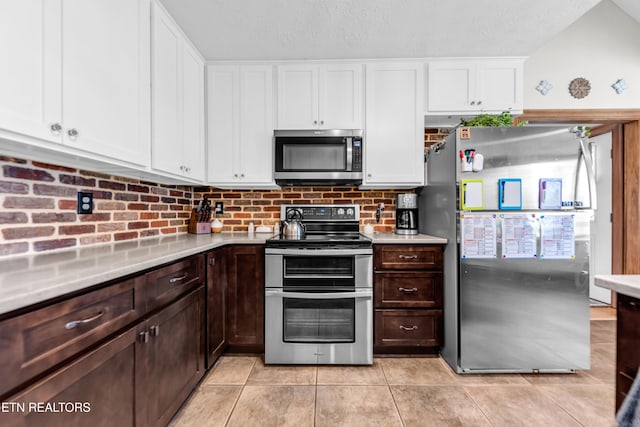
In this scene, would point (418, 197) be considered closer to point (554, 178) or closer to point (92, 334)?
point (554, 178)

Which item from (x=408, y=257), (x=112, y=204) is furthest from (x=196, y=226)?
(x=408, y=257)

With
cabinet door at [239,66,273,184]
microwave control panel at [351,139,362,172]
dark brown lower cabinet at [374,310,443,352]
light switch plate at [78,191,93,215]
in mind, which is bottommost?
dark brown lower cabinet at [374,310,443,352]

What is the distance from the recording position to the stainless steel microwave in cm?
240

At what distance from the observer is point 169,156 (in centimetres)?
187

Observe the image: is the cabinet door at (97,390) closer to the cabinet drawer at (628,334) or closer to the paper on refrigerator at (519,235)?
the cabinet drawer at (628,334)

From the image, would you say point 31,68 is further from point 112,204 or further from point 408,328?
point 408,328

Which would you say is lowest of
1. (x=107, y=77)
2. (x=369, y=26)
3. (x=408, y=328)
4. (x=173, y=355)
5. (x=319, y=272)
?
(x=408, y=328)

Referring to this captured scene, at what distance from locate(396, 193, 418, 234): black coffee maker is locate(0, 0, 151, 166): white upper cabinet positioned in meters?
1.99

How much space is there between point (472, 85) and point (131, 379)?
300cm

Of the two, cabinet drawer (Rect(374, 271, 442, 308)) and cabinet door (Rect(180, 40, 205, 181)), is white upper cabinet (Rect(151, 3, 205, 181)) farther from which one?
cabinet drawer (Rect(374, 271, 442, 308))

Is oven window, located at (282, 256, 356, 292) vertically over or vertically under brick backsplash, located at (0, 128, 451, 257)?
under

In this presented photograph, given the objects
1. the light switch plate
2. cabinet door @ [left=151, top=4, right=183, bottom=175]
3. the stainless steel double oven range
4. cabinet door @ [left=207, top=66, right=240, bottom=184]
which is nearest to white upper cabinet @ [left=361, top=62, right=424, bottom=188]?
the stainless steel double oven range

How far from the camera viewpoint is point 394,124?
245cm

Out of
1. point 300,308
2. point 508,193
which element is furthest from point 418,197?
point 300,308
